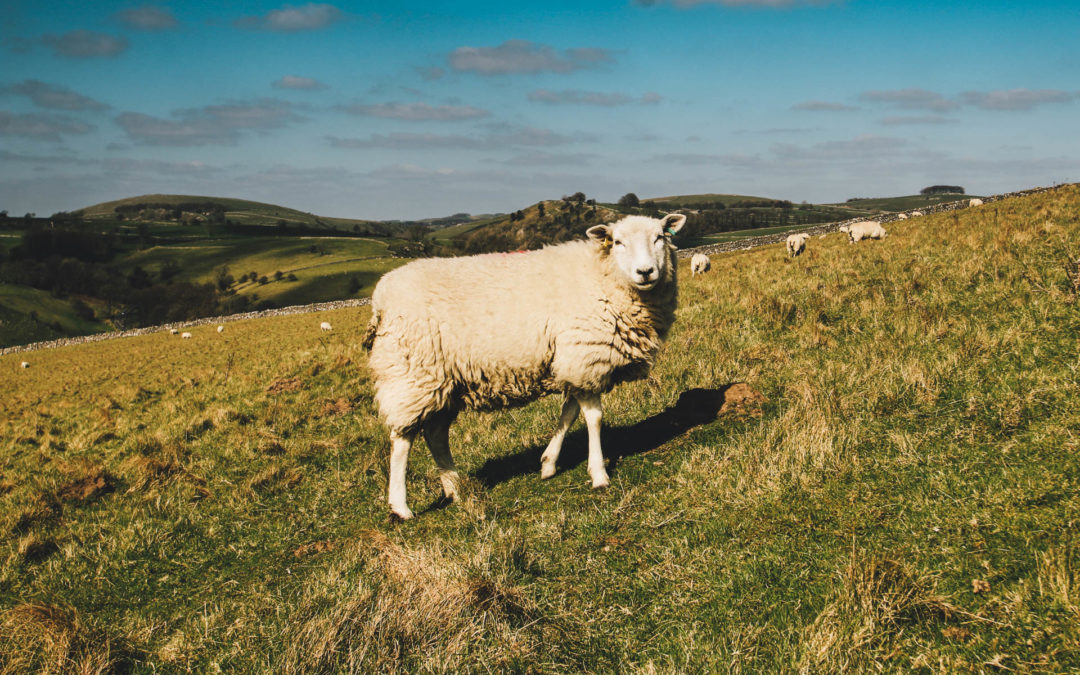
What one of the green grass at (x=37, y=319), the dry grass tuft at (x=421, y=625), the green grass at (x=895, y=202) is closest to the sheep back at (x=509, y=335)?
the dry grass tuft at (x=421, y=625)

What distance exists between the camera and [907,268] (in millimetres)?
9891

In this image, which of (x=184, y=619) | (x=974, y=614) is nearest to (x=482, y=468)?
(x=184, y=619)

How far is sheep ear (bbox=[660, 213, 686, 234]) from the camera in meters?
6.06

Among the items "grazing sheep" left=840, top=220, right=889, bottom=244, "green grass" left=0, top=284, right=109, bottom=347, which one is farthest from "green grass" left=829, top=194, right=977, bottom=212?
"green grass" left=0, top=284, right=109, bottom=347

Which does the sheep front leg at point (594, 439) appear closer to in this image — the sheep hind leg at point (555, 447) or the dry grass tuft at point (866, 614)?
the sheep hind leg at point (555, 447)

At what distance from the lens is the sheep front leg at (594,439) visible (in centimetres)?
534

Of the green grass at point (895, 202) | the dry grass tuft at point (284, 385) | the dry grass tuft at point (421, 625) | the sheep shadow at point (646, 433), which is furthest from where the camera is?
the green grass at point (895, 202)

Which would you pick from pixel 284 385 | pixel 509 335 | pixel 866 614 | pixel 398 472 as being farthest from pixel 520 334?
pixel 284 385

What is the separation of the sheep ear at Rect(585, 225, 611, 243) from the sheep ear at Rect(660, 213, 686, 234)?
0.58 meters

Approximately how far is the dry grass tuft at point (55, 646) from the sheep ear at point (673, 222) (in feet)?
18.6

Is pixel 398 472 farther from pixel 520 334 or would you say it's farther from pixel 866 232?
pixel 866 232

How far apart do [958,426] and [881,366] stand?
1.90m

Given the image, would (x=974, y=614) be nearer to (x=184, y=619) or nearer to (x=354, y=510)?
(x=184, y=619)

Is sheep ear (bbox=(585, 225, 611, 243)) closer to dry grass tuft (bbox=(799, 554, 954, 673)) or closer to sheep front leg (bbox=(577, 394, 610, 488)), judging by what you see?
sheep front leg (bbox=(577, 394, 610, 488))
